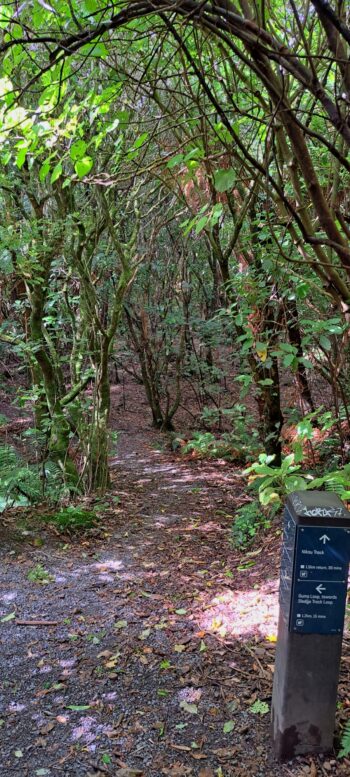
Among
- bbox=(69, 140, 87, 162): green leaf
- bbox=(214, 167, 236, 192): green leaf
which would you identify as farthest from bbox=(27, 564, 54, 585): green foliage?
bbox=(214, 167, 236, 192): green leaf

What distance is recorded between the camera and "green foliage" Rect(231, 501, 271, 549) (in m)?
5.47

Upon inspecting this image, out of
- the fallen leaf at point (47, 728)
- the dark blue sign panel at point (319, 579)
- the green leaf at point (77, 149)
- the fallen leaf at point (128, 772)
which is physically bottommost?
the fallen leaf at point (47, 728)

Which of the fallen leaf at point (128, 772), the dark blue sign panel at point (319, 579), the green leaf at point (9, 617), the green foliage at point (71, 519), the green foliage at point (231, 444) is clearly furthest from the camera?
the green foliage at point (231, 444)

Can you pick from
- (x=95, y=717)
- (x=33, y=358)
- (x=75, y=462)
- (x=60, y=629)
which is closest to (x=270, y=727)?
(x=95, y=717)

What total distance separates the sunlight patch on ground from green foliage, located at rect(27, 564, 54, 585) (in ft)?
5.03

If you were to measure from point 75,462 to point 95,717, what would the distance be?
455 centimetres

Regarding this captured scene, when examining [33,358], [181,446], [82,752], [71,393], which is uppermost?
[33,358]

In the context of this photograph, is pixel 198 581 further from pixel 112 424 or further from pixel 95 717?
pixel 112 424

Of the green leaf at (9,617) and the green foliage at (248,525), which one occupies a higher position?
the green foliage at (248,525)

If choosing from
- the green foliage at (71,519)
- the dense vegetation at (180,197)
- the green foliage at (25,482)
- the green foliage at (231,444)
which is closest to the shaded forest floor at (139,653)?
the green foliage at (71,519)

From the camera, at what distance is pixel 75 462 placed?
727 centimetres

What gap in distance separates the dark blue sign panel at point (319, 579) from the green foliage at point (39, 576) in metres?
2.99

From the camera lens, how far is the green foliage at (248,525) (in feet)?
17.9

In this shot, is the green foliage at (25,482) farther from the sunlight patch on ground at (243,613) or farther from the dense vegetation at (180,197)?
the sunlight patch on ground at (243,613)
